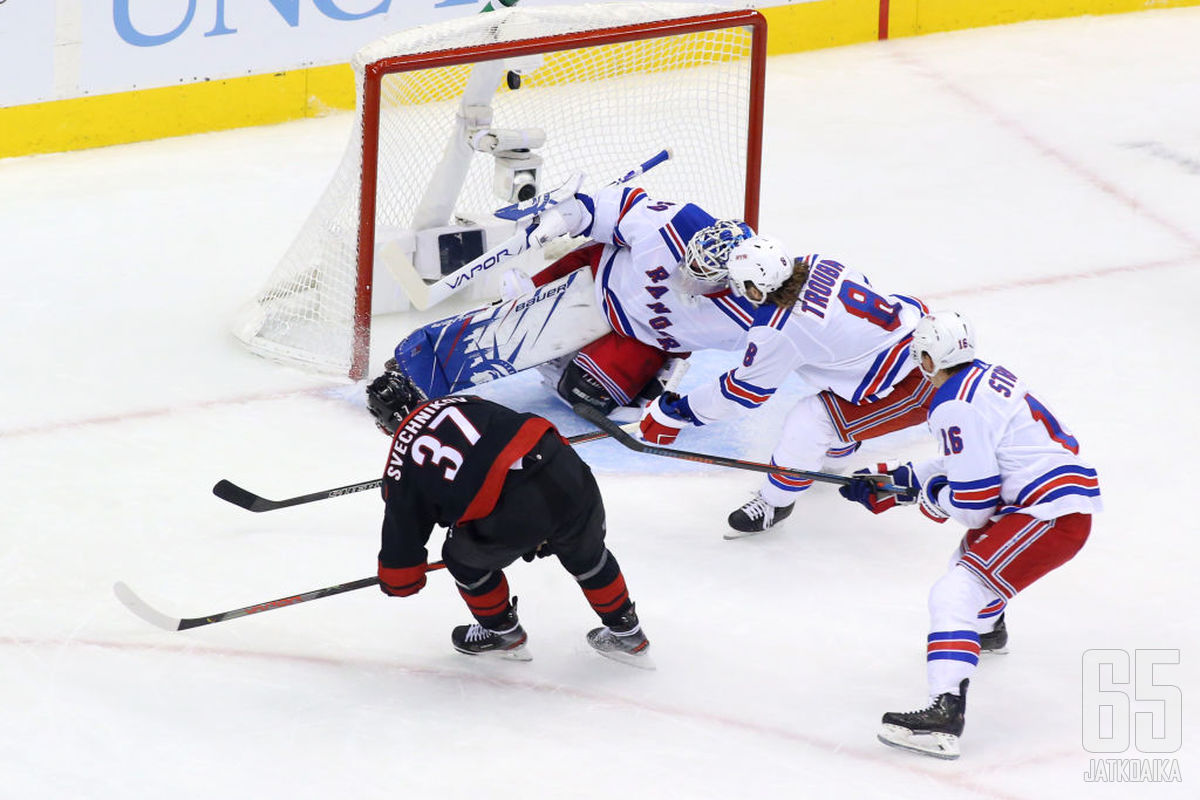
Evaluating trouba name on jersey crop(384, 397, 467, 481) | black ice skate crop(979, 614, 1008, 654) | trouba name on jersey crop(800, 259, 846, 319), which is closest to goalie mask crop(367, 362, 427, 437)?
trouba name on jersey crop(384, 397, 467, 481)

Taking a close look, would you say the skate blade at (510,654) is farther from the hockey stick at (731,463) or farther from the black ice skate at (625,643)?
the hockey stick at (731,463)

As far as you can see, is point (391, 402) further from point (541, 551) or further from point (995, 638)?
point (995, 638)

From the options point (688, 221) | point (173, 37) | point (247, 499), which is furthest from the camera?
point (173, 37)

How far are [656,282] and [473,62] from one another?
813 millimetres

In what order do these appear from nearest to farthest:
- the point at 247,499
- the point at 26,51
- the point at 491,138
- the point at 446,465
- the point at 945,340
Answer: the point at 446,465
the point at 945,340
the point at 247,499
the point at 491,138
the point at 26,51

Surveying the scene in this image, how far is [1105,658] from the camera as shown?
3.81 meters

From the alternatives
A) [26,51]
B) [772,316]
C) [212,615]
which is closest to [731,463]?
[772,316]

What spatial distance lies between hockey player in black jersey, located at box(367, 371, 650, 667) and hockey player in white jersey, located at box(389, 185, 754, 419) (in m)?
1.05

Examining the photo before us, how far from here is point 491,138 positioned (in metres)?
5.06

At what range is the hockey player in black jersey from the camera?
3.37m

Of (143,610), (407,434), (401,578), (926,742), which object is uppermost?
(407,434)

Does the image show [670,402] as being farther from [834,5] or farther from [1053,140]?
[834,5]

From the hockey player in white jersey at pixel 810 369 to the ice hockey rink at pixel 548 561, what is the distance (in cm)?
21

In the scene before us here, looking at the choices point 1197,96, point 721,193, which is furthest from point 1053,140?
point 721,193
